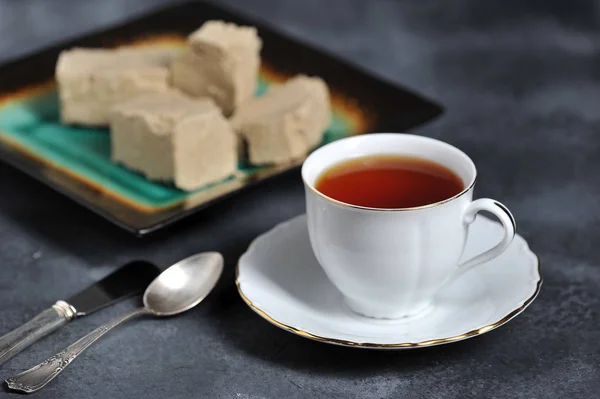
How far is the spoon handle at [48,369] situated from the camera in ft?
4.10

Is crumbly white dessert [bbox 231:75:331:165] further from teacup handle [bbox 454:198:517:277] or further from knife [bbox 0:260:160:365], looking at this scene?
teacup handle [bbox 454:198:517:277]

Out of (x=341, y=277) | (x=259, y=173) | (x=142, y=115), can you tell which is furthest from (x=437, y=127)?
(x=341, y=277)

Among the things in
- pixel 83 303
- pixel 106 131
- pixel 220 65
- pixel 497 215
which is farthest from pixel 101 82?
pixel 497 215

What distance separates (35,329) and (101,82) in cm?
64

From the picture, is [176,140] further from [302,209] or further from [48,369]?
[48,369]

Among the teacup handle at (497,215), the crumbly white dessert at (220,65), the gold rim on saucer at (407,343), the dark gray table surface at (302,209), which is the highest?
the teacup handle at (497,215)

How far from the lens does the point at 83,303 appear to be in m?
1.41

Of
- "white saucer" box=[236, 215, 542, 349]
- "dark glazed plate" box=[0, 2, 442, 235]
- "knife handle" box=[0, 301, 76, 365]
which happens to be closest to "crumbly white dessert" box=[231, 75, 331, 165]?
"dark glazed plate" box=[0, 2, 442, 235]

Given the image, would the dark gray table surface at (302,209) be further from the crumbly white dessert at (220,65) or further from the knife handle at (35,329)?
the crumbly white dessert at (220,65)

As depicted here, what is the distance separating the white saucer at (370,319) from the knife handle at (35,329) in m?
0.23

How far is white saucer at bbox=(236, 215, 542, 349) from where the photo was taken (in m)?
1.26

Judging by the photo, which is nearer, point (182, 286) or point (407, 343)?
point (407, 343)

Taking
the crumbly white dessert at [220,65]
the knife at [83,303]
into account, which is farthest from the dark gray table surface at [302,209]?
the crumbly white dessert at [220,65]

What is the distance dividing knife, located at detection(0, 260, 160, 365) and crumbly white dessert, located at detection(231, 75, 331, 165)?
347 millimetres
